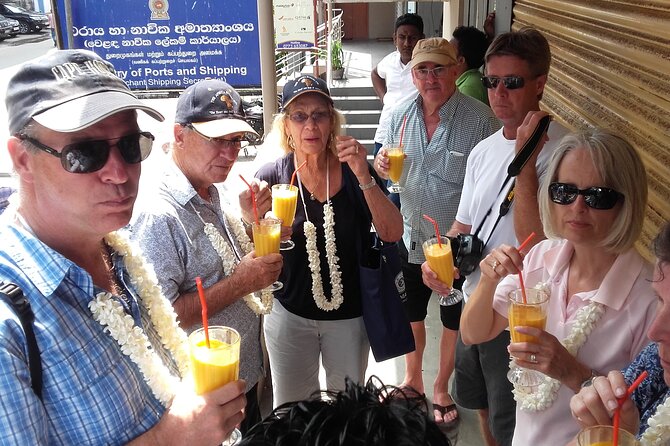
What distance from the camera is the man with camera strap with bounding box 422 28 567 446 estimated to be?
8.79 ft

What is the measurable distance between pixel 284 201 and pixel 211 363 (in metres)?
1.27

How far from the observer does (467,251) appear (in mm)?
2863

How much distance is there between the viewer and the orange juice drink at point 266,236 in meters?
2.63

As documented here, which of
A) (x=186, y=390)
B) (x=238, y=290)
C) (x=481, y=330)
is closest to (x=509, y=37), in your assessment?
(x=481, y=330)

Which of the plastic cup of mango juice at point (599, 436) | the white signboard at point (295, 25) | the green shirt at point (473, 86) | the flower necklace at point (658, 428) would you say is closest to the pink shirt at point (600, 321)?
the flower necklace at point (658, 428)

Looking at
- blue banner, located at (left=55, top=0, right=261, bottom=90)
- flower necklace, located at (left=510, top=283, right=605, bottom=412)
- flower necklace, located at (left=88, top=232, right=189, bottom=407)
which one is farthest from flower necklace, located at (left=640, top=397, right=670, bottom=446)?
blue banner, located at (left=55, top=0, right=261, bottom=90)

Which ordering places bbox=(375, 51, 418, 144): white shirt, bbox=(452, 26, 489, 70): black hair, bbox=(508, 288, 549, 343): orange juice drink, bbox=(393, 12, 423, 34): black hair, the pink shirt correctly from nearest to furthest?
the pink shirt < bbox=(508, 288, 549, 343): orange juice drink < bbox=(452, 26, 489, 70): black hair < bbox=(375, 51, 418, 144): white shirt < bbox=(393, 12, 423, 34): black hair

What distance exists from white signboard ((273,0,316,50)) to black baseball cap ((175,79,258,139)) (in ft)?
22.3

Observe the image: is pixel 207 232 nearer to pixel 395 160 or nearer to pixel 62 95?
pixel 62 95

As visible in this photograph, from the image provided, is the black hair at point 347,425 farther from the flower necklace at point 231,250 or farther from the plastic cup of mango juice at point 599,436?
the flower necklace at point 231,250

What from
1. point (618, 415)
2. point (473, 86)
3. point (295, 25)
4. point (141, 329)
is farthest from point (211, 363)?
point (295, 25)

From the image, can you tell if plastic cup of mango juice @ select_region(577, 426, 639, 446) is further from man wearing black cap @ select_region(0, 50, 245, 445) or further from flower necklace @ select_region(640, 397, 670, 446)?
man wearing black cap @ select_region(0, 50, 245, 445)

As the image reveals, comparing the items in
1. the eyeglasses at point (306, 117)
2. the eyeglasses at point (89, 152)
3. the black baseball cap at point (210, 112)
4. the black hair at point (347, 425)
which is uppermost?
the eyeglasses at point (89, 152)

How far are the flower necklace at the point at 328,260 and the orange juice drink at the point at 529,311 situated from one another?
1.05m
